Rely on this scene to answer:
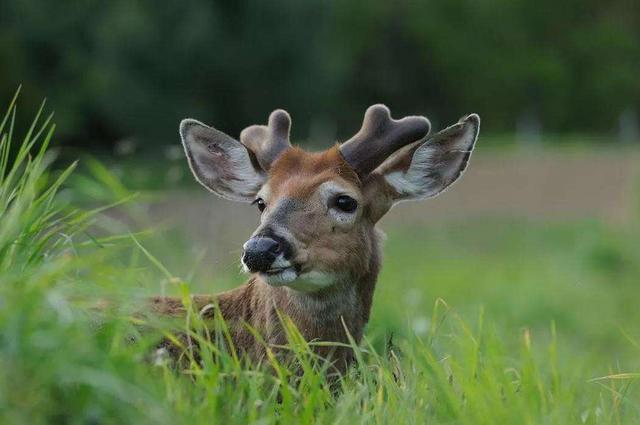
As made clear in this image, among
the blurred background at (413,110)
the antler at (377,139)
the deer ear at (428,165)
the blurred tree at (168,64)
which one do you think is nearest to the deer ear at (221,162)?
the blurred background at (413,110)

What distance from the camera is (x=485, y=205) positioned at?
91.9 ft

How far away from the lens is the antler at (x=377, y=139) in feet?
19.5

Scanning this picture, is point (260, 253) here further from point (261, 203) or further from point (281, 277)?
point (261, 203)

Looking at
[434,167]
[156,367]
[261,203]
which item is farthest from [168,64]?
[156,367]

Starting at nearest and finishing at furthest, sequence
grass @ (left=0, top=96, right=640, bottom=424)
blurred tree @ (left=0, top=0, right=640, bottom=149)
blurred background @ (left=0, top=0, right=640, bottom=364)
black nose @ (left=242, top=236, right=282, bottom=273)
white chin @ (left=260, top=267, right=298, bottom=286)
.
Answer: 1. grass @ (left=0, top=96, right=640, bottom=424)
2. black nose @ (left=242, top=236, right=282, bottom=273)
3. white chin @ (left=260, top=267, right=298, bottom=286)
4. blurred background @ (left=0, top=0, right=640, bottom=364)
5. blurred tree @ (left=0, top=0, right=640, bottom=149)

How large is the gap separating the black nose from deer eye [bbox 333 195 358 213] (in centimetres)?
54

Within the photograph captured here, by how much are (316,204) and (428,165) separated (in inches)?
26.4

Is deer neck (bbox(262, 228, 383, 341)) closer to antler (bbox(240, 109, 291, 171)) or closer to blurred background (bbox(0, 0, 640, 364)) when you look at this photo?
blurred background (bbox(0, 0, 640, 364))

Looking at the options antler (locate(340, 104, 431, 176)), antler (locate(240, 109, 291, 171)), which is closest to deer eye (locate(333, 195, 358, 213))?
antler (locate(340, 104, 431, 176))

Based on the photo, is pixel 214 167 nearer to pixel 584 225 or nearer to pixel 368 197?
pixel 368 197

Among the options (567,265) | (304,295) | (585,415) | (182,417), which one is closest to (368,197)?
(304,295)

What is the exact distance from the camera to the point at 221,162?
6.15m

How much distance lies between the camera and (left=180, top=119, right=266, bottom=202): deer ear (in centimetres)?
608

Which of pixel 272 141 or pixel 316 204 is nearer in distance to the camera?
pixel 316 204
